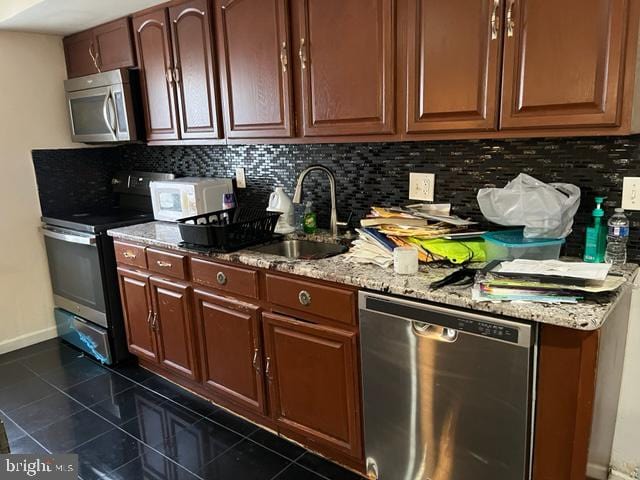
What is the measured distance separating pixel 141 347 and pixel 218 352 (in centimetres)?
74

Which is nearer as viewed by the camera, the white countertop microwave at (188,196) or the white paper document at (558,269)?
the white paper document at (558,269)

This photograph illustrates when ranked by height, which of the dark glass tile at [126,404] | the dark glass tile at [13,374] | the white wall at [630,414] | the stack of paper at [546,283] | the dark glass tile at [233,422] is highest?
the stack of paper at [546,283]

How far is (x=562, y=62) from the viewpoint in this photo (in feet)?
4.92

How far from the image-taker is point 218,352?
237cm

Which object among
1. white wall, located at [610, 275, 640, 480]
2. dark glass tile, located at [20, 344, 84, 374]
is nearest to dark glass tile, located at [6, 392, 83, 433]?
dark glass tile, located at [20, 344, 84, 374]

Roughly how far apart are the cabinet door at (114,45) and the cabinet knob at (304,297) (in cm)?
187

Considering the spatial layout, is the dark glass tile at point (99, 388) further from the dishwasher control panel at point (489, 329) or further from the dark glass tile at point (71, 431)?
the dishwasher control panel at point (489, 329)

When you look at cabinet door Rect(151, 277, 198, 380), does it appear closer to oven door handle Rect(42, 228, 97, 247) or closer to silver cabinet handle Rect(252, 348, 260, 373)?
silver cabinet handle Rect(252, 348, 260, 373)

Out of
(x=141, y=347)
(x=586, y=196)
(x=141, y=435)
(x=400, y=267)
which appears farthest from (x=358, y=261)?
(x=141, y=347)

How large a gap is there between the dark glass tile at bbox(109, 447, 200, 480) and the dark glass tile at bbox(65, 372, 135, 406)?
2.19 feet

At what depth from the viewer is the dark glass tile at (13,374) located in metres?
2.94

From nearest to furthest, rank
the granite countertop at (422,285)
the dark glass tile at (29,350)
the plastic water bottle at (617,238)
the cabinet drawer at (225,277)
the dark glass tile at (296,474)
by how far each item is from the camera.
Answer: the granite countertop at (422,285) → the plastic water bottle at (617,238) → the dark glass tile at (296,474) → the cabinet drawer at (225,277) → the dark glass tile at (29,350)

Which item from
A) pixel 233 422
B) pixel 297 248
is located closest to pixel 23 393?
pixel 233 422

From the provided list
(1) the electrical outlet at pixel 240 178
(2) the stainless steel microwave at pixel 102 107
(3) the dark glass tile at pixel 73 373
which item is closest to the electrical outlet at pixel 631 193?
(1) the electrical outlet at pixel 240 178
